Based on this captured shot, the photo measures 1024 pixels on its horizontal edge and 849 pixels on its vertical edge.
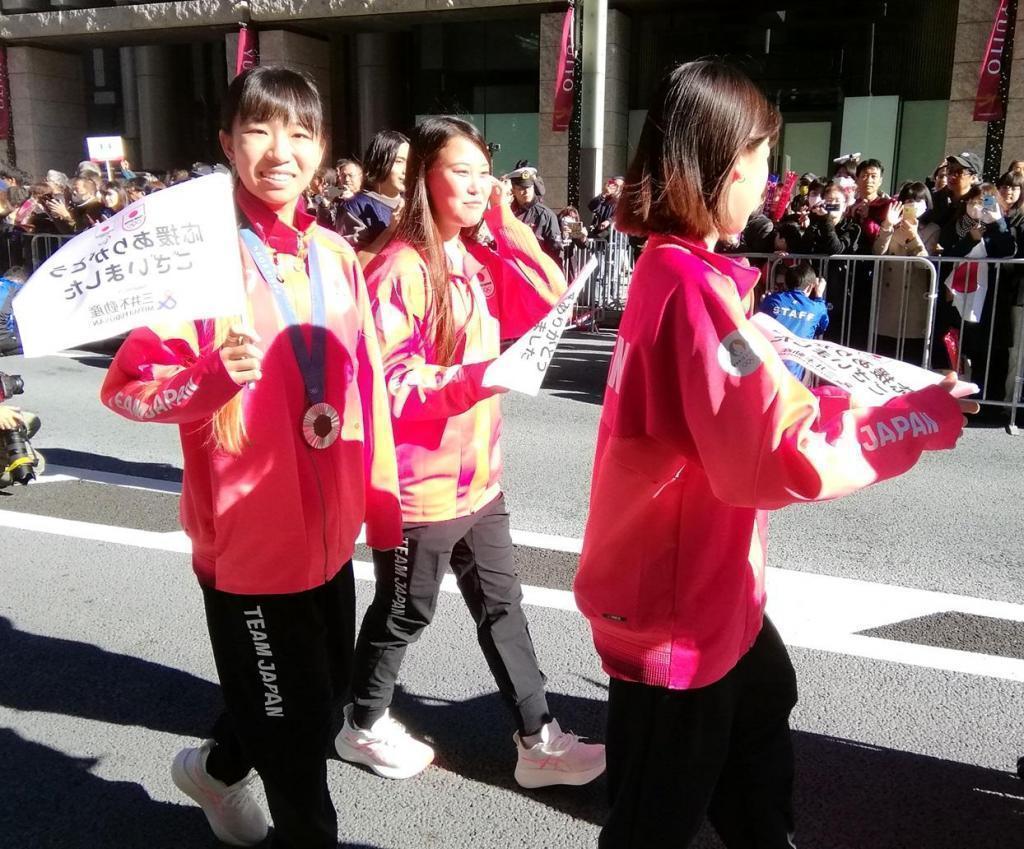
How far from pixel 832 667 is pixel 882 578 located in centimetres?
104

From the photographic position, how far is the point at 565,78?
17234mm

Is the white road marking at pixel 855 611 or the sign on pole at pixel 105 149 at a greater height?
the sign on pole at pixel 105 149

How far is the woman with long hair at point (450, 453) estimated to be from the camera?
2.65 metres

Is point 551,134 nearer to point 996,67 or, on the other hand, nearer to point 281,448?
point 996,67

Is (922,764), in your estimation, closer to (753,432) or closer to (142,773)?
(753,432)

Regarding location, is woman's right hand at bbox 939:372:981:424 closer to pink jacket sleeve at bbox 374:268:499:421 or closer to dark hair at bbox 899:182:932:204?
pink jacket sleeve at bbox 374:268:499:421

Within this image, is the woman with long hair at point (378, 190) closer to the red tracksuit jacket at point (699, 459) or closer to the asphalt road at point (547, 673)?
the asphalt road at point (547, 673)

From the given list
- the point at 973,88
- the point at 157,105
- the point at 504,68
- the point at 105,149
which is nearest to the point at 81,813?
the point at 105,149

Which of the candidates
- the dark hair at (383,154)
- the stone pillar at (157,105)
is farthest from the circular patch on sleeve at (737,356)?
the stone pillar at (157,105)

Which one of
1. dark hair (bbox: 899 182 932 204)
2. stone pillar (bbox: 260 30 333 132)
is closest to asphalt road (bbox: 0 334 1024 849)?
dark hair (bbox: 899 182 932 204)

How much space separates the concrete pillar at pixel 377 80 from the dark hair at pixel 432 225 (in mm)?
19921

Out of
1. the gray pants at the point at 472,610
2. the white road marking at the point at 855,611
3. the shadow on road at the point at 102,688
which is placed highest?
the gray pants at the point at 472,610

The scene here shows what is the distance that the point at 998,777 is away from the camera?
287 centimetres

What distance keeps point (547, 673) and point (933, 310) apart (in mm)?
5776
